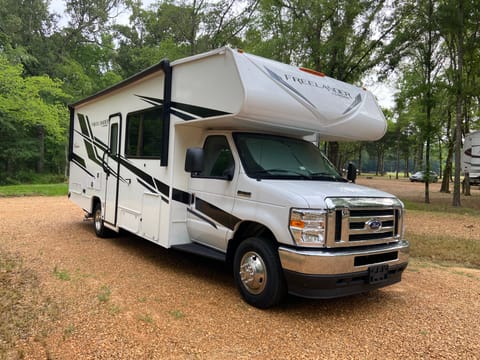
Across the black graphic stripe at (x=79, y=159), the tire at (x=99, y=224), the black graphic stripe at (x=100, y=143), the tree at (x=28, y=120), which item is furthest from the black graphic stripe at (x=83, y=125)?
the tree at (x=28, y=120)

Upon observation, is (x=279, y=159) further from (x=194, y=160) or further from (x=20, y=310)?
(x=20, y=310)

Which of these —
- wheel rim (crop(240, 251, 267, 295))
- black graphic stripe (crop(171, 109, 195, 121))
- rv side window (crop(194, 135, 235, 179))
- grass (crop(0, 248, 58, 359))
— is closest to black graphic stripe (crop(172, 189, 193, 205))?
rv side window (crop(194, 135, 235, 179))

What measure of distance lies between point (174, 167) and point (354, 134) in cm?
295

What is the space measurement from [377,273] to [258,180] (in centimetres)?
174

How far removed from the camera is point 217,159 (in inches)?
214

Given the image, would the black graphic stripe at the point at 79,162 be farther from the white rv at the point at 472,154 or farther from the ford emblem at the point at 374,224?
the white rv at the point at 472,154

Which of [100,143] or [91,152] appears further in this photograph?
[91,152]

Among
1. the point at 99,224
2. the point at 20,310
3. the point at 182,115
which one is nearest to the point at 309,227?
the point at 182,115

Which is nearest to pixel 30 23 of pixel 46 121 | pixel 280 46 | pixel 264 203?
pixel 46 121

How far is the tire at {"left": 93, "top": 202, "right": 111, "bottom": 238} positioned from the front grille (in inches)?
222

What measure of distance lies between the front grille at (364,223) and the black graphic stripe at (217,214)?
4.26 ft

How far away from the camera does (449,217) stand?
43.3ft

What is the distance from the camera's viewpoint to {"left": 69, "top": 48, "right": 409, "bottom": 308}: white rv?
13.6ft

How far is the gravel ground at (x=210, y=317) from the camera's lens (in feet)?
11.6
